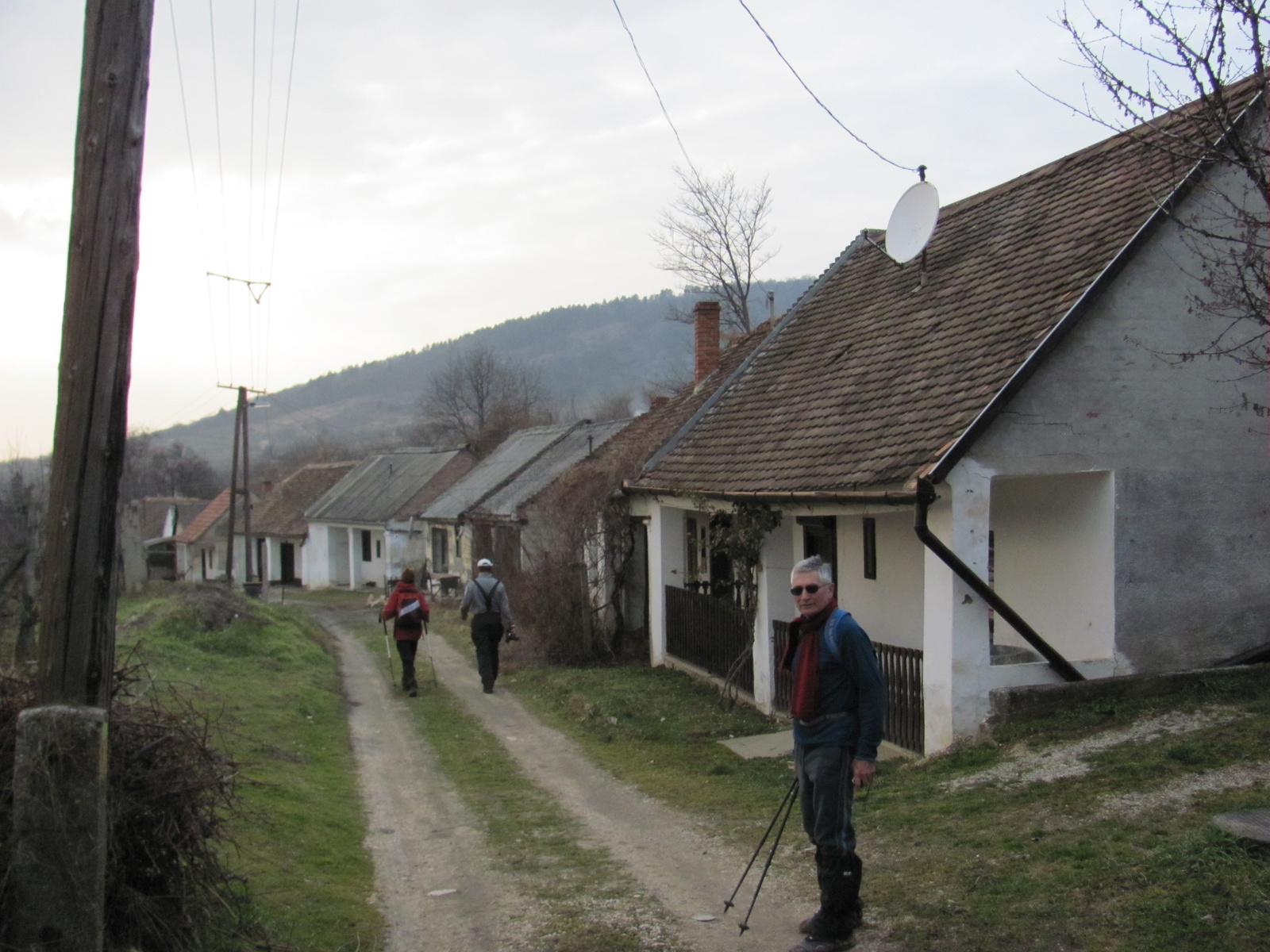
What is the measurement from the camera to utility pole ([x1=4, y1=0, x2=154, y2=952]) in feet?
13.1

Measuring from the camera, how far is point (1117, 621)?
9.29 m

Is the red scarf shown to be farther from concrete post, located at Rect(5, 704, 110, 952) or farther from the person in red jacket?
the person in red jacket

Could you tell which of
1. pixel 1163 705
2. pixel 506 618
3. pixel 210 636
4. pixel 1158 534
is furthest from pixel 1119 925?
pixel 210 636

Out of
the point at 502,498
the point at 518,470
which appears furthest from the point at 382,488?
the point at 502,498

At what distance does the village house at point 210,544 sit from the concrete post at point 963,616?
50.6 metres

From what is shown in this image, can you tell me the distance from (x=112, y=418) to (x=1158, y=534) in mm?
8551

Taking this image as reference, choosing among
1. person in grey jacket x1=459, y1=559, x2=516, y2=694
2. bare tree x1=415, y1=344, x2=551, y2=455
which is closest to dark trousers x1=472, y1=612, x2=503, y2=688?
person in grey jacket x1=459, y1=559, x2=516, y2=694

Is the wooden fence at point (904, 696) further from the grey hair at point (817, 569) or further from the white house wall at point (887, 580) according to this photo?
the grey hair at point (817, 569)

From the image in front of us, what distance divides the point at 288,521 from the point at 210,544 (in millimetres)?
9163

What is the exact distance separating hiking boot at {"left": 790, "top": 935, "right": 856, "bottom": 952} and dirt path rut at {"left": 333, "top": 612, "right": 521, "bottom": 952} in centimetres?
143

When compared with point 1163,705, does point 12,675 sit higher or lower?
higher

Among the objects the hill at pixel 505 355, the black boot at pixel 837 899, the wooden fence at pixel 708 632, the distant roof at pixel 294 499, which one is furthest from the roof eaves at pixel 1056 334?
the hill at pixel 505 355

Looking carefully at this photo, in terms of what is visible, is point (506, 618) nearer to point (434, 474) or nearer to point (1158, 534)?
point (1158, 534)

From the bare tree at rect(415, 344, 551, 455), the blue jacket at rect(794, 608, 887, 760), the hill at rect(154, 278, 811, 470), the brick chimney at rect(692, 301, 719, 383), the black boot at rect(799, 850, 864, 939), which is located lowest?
the black boot at rect(799, 850, 864, 939)
